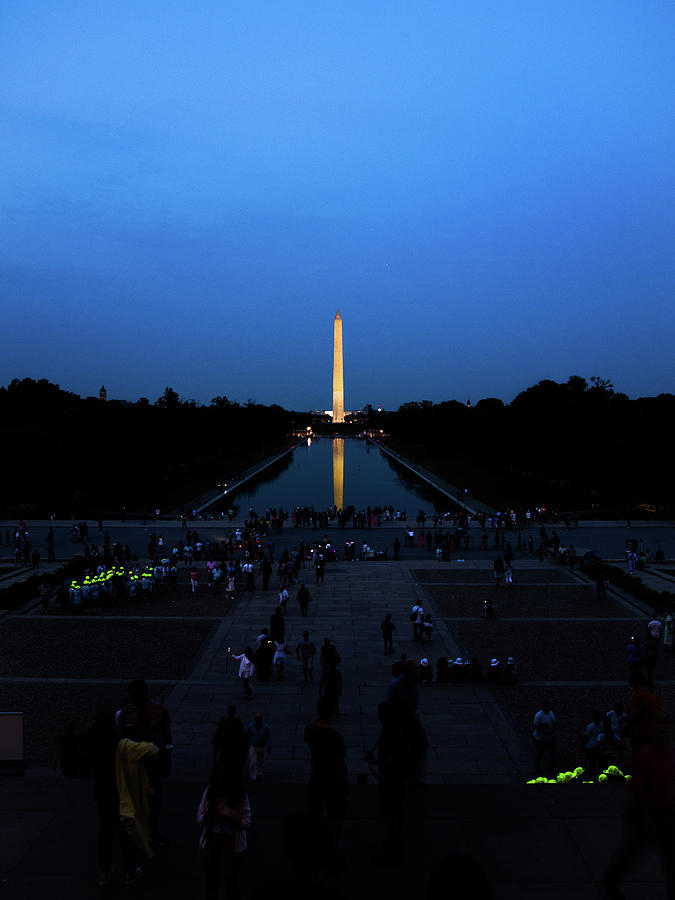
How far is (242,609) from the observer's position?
2192 cm

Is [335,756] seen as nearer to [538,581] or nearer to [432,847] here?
[432,847]

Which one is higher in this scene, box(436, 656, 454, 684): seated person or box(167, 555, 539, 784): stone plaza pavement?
box(436, 656, 454, 684): seated person

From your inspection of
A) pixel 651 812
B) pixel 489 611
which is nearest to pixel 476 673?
pixel 489 611

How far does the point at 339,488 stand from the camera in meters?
67.1

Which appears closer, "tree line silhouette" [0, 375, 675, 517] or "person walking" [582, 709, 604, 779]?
"person walking" [582, 709, 604, 779]

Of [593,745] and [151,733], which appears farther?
[593,745]

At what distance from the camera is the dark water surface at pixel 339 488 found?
5560 cm

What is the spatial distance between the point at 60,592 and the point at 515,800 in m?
17.8

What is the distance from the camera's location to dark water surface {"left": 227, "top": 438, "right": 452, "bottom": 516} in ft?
182

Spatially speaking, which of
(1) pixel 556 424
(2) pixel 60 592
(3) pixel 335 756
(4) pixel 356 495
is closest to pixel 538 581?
(2) pixel 60 592

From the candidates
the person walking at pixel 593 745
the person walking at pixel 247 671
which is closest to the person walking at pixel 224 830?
the person walking at pixel 593 745

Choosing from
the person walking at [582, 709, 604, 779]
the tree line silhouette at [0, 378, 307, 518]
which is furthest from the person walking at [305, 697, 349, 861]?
the tree line silhouette at [0, 378, 307, 518]

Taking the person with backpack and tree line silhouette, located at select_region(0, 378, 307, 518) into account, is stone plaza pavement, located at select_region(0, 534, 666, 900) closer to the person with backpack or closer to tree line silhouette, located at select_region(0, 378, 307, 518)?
the person with backpack

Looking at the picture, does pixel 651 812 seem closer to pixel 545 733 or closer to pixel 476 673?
pixel 545 733
